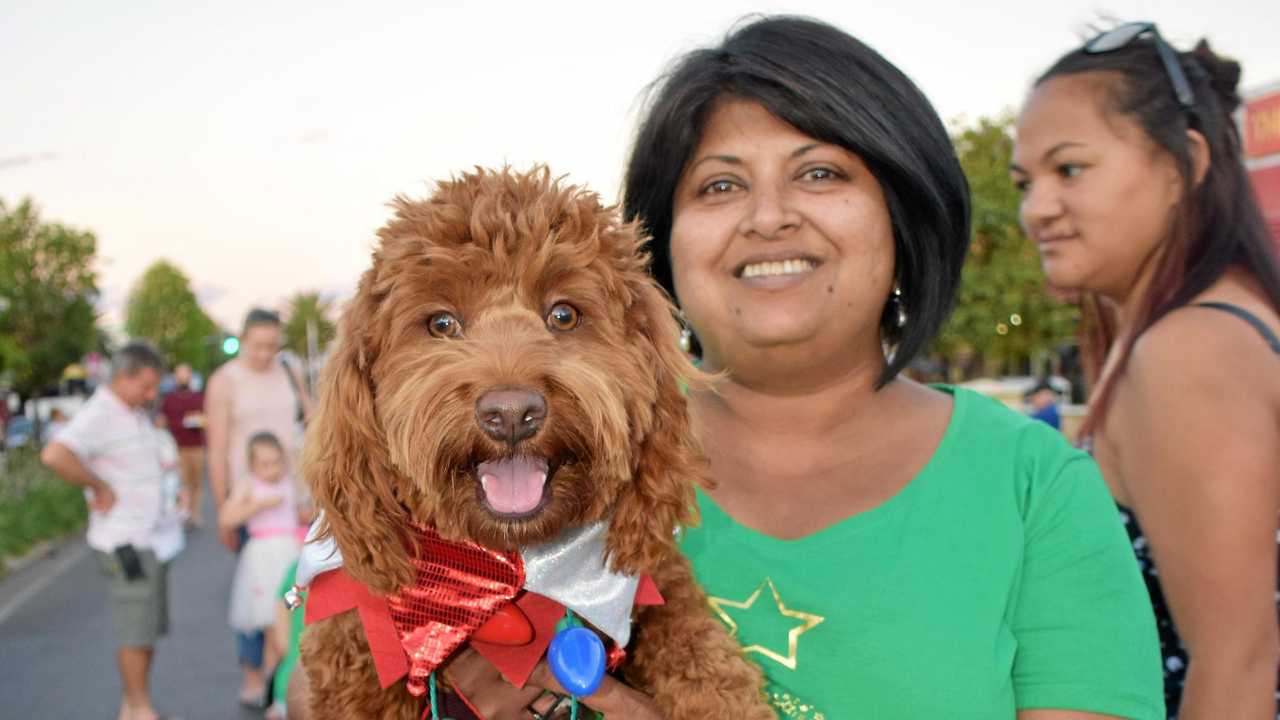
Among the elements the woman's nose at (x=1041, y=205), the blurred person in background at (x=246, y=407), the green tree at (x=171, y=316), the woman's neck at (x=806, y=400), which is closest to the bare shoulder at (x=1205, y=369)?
the woman's nose at (x=1041, y=205)

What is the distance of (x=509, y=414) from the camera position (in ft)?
6.51

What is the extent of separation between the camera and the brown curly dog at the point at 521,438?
6.86ft

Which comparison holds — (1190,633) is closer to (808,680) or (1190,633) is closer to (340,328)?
(808,680)

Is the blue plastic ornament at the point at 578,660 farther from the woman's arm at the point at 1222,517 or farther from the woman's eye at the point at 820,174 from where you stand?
the woman's arm at the point at 1222,517

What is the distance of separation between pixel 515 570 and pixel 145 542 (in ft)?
20.6

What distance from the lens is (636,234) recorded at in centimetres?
239

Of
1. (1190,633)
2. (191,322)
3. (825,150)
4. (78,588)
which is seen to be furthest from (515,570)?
(191,322)

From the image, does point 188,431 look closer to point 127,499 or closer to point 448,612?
point 127,499

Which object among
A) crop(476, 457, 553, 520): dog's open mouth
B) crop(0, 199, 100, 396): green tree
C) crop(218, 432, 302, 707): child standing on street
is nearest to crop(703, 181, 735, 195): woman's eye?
crop(476, 457, 553, 520): dog's open mouth

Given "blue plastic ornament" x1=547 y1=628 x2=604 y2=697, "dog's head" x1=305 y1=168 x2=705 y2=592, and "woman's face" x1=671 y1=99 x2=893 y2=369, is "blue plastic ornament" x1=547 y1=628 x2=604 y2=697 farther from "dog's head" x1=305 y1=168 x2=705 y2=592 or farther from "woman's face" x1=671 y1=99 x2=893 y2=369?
"woman's face" x1=671 y1=99 x2=893 y2=369

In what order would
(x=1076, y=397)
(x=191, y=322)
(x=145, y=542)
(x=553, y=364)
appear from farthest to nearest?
(x=191, y=322)
(x=1076, y=397)
(x=145, y=542)
(x=553, y=364)

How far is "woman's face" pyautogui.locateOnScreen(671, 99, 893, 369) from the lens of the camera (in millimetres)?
2426

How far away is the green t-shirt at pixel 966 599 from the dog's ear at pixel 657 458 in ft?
0.82

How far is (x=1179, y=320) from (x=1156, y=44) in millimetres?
842
